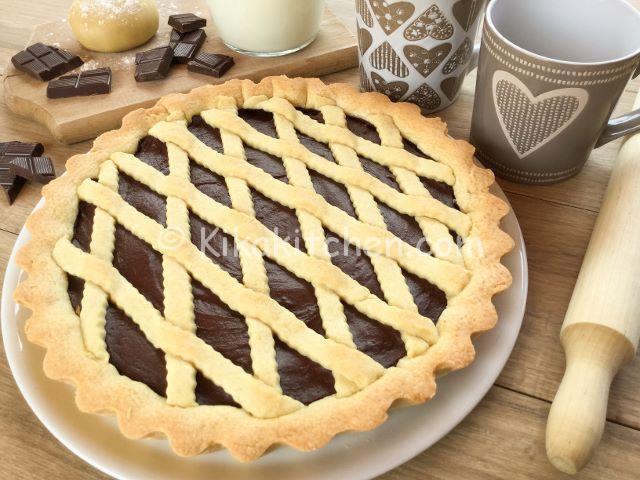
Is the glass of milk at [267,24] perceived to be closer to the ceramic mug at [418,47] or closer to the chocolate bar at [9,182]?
the ceramic mug at [418,47]

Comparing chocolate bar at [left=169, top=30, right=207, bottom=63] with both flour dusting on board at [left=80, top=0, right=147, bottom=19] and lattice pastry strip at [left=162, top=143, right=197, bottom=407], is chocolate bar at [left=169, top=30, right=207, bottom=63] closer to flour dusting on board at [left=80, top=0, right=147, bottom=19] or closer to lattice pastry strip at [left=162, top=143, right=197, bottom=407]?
flour dusting on board at [left=80, top=0, right=147, bottom=19]

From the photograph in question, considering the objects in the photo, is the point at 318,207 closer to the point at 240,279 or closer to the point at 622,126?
the point at 240,279

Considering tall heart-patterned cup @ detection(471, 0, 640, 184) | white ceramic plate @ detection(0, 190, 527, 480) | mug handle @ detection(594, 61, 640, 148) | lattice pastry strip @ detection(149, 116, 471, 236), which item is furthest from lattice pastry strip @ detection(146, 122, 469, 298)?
mug handle @ detection(594, 61, 640, 148)

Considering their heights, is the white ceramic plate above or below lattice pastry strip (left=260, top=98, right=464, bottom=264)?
below

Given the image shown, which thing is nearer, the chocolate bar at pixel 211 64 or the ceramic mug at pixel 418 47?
the ceramic mug at pixel 418 47

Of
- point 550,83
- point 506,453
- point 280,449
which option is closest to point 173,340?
point 280,449

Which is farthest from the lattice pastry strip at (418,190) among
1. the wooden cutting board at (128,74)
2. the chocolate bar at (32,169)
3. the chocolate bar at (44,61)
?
the chocolate bar at (44,61)

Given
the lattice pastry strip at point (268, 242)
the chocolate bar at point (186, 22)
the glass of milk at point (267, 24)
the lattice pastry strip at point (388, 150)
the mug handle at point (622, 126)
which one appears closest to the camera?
the lattice pastry strip at point (268, 242)
